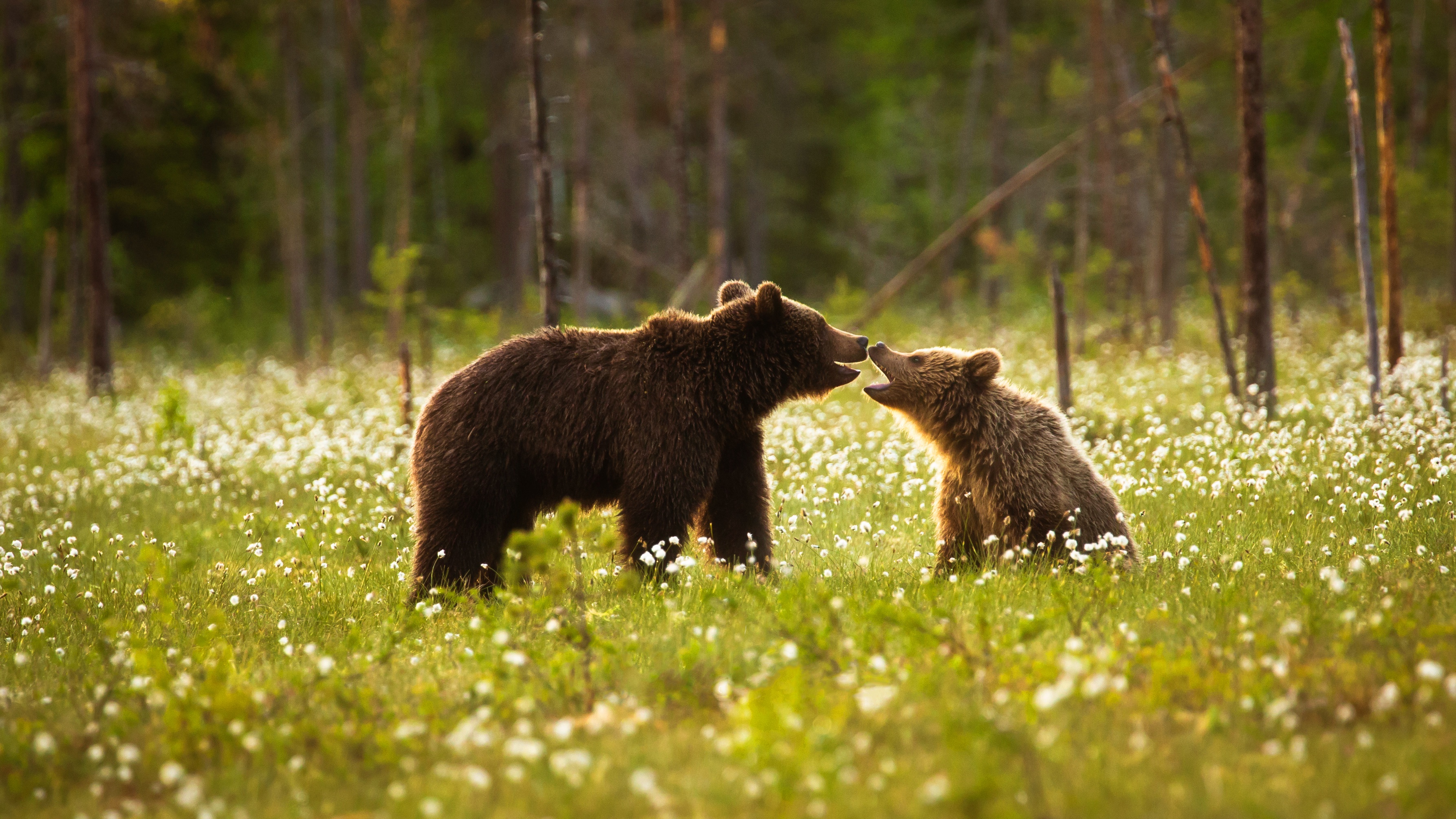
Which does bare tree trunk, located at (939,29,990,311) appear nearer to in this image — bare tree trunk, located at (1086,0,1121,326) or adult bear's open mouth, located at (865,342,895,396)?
bare tree trunk, located at (1086,0,1121,326)

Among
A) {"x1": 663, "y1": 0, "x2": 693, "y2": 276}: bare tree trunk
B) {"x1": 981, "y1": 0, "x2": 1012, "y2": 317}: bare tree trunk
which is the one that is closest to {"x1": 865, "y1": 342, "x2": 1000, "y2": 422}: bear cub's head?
{"x1": 663, "y1": 0, "x2": 693, "y2": 276}: bare tree trunk

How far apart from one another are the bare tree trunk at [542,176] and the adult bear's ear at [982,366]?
16.1 feet

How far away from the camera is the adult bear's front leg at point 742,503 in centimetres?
636

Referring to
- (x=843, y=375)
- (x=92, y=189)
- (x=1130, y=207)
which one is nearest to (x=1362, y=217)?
(x=843, y=375)

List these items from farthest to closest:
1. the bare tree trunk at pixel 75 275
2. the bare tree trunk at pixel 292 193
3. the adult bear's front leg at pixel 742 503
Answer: the bare tree trunk at pixel 75 275 → the bare tree trunk at pixel 292 193 → the adult bear's front leg at pixel 742 503

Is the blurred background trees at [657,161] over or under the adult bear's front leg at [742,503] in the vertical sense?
over

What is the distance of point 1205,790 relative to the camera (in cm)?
302

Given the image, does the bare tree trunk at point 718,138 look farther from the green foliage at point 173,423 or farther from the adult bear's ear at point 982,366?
the adult bear's ear at point 982,366

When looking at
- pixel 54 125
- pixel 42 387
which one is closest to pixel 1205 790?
pixel 42 387

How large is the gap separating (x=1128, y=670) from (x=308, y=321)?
28376 millimetres

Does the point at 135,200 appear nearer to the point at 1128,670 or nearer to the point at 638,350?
the point at 638,350

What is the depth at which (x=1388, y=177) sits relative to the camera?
10094 millimetres

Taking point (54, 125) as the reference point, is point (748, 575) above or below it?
below

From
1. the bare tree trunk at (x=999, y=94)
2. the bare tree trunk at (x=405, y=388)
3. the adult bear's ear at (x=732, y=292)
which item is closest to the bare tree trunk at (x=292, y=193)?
the bare tree trunk at (x=405, y=388)
